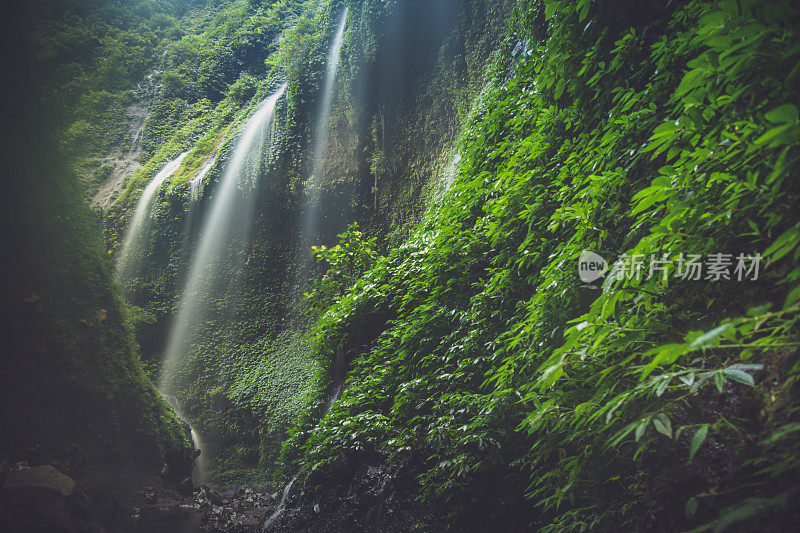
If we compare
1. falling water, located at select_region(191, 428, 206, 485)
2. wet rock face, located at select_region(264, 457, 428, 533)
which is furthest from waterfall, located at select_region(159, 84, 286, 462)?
wet rock face, located at select_region(264, 457, 428, 533)

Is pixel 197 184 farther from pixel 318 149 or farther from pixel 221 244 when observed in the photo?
pixel 318 149

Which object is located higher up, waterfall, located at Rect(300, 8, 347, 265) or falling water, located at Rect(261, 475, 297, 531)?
waterfall, located at Rect(300, 8, 347, 265)

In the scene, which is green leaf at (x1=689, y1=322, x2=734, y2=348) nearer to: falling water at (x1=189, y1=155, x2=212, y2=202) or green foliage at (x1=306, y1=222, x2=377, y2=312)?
green foliage at (x1=306, y1=222, x2=377, y2=312)

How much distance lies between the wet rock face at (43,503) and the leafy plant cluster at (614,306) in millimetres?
2462

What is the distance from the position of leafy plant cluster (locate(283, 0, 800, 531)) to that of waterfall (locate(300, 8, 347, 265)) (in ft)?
19.4

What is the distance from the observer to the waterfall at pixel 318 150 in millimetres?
8844

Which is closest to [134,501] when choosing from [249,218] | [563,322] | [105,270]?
[105,270]

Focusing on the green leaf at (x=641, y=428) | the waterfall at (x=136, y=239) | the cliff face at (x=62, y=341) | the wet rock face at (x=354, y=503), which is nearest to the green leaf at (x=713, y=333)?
the green leaf at (x=641, y=428)

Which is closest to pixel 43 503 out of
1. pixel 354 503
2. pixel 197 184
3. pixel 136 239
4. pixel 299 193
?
pixel 354 503

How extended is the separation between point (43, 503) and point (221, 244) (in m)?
7.92

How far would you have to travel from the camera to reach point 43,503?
3371 millimetres

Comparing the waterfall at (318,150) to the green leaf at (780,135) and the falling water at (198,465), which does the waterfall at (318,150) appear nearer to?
the falling water at (198,465)

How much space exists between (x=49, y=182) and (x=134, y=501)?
186 inches

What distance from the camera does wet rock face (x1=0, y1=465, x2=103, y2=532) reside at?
3.22 m
